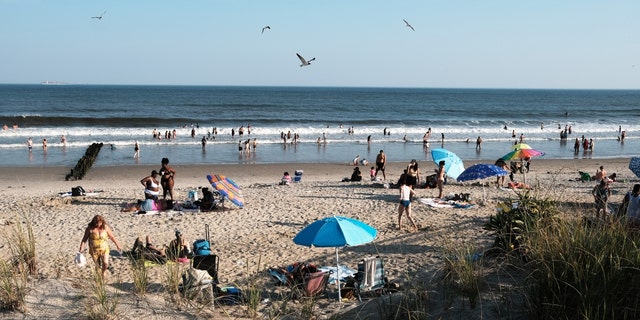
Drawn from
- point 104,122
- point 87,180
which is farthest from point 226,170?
point 104,122

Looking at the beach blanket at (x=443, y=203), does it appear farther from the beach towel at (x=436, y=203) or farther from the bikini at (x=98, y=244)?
the bikini at (x=98, y=244)

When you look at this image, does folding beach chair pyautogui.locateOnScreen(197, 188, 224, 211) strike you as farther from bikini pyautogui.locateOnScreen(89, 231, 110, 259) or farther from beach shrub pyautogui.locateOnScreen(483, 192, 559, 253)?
beach shrub pyautogui.locateOnScreen(483, 192, 559, 253)

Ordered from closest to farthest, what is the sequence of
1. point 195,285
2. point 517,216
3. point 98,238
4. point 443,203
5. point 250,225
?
1. point 195,285
2. point 517,216
3. point 98,238
4. point 250,225
5. point 443,203

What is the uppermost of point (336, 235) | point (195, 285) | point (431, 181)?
point (336, 235)

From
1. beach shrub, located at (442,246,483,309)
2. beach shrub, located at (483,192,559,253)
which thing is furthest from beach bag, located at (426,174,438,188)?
beach shrub, located at (442,246,483,309)

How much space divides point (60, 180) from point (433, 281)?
19221mm

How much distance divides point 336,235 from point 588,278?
3.65m

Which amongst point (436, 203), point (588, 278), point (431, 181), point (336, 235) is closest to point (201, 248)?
point (336, 235)

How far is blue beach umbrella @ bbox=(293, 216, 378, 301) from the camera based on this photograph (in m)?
7.71

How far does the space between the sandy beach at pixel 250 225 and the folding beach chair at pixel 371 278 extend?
400 mm

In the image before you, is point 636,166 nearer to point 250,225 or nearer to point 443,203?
point 443,203

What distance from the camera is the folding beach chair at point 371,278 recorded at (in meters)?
7.79

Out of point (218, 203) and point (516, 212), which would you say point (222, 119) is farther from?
point (516, 212)

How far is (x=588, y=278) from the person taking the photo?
4.73 meters
